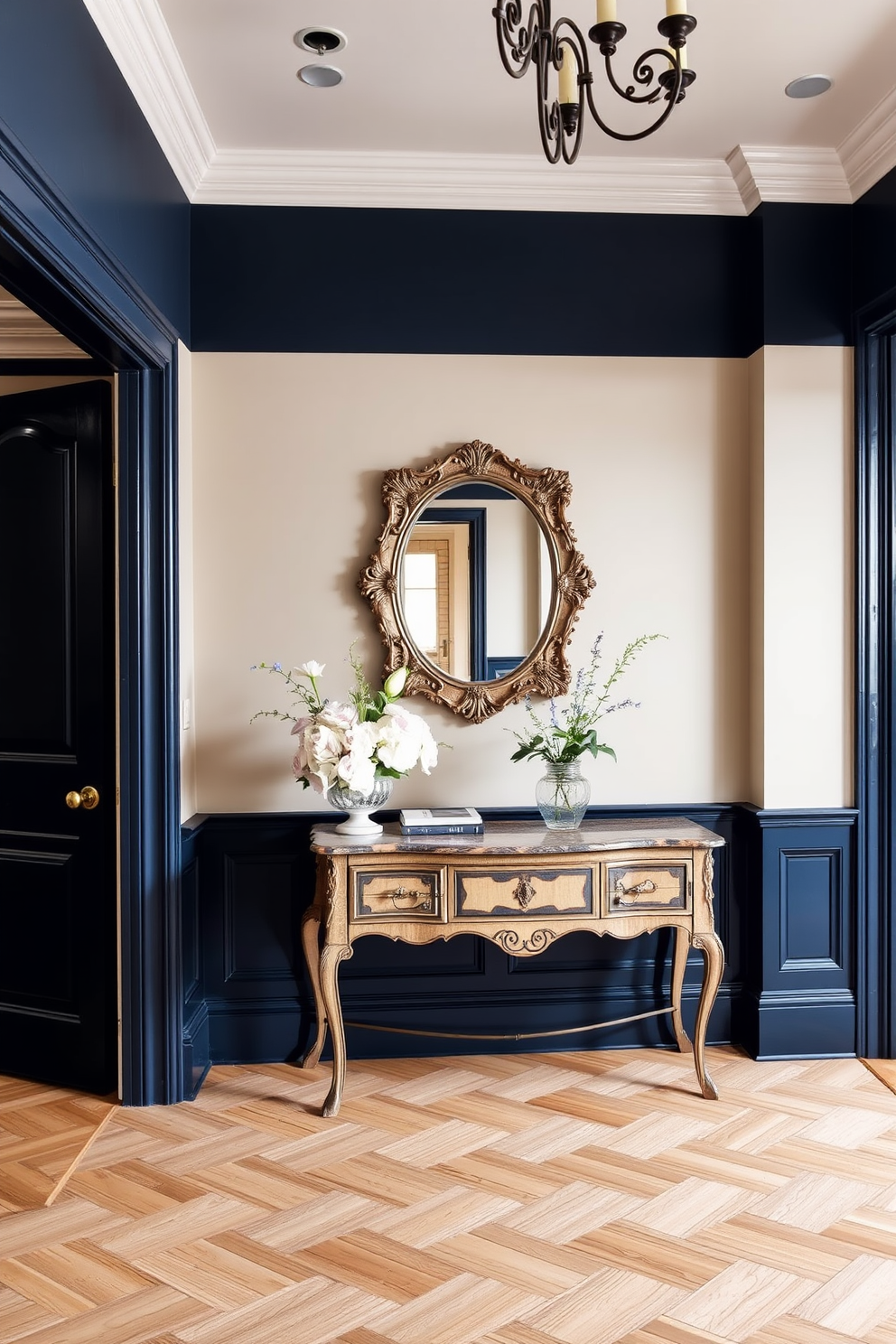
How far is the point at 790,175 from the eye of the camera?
3.59 metres

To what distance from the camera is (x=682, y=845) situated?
3236 millimetres

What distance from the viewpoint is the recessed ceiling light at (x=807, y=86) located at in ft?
10.2

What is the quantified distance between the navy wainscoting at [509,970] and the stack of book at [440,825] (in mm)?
316

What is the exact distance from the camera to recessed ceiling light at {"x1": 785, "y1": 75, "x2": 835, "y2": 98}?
310cm

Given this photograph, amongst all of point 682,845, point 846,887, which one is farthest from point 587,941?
point 846,887

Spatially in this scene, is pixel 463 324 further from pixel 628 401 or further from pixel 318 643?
pixel 318 643

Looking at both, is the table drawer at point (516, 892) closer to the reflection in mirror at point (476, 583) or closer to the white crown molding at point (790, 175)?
the reflection in mirror at point (476, 583)

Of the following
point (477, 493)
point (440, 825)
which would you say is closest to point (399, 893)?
point (440, 825)

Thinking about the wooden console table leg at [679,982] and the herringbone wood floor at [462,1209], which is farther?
the wooden console table leg at [679,982]

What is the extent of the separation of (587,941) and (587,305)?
2264mm

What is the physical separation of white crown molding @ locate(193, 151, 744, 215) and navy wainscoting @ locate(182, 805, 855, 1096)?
2143 millimetres

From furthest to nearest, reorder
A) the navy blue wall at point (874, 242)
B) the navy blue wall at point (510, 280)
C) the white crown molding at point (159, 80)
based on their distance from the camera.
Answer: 1. the navy blue wall at point (510, 280)
2. the navy blue wall at point (874, 242)
3. the white crown molding at point (159, 80)

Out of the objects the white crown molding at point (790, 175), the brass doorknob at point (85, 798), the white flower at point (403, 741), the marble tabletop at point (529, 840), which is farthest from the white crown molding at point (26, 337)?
the white crown molding at point (790, 175)

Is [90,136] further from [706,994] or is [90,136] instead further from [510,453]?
[706,994]
